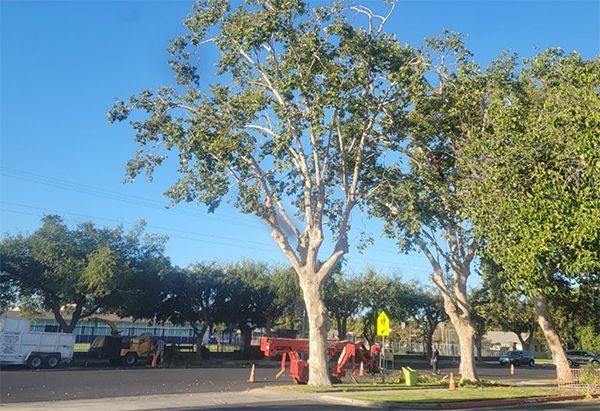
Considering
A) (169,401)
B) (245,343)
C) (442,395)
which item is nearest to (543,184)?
(442,395)

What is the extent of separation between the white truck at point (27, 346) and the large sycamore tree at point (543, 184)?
2590cm

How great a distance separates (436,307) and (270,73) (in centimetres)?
4370

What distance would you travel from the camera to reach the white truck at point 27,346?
110 ft

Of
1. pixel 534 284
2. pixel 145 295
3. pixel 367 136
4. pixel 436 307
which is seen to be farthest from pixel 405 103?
pixel 436 307

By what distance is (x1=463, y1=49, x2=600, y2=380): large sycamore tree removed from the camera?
17203mm

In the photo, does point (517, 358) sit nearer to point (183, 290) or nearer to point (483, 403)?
point (183, 290)

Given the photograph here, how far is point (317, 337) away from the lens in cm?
2416

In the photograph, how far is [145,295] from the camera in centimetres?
4709

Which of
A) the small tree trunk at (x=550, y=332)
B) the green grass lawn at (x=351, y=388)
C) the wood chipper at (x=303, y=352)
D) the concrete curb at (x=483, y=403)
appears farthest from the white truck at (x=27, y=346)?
the small tree trunk at (x=550, y=332)

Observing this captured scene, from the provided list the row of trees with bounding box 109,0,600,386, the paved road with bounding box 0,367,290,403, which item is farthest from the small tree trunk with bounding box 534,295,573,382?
the paved road with bounding box 0,367,290,403

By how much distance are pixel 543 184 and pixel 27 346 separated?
2931cm

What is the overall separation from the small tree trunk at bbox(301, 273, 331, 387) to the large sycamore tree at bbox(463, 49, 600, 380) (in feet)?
23.1

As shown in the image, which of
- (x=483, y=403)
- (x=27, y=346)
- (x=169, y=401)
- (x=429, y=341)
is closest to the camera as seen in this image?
(x=169, y=401)

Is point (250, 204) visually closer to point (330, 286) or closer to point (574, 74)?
point (574, 74)
